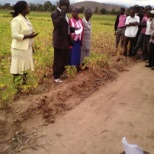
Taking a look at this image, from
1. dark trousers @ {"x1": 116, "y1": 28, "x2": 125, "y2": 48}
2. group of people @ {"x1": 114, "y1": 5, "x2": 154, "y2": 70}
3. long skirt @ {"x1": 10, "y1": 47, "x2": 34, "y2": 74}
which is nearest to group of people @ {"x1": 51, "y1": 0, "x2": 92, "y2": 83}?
long skirt @ {"x1": 10, "y1": 47, "x2": 34, "y2": 74}

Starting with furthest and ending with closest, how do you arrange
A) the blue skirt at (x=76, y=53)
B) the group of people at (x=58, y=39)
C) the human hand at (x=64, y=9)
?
the blue skirt at (x=76, y=53) → the human hand at (x=64, y=9) → the group of people at (x=58, y=39)

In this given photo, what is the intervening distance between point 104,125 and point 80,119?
0.41 meters

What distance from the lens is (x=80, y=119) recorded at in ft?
15.3

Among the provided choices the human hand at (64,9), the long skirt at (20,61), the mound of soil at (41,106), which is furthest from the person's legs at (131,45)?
the long skirt at (20,61)

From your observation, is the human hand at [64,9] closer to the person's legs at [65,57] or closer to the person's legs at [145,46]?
the person's legs at [65,57]

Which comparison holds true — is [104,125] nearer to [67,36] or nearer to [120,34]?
[67,36]

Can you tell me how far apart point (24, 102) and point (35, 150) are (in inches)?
53.7

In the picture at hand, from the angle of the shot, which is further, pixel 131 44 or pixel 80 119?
pixel 131 44

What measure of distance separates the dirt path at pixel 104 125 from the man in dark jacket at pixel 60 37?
1.03 metres

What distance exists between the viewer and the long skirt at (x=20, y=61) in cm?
520

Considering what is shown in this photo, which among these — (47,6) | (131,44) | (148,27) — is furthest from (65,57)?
(47,6)

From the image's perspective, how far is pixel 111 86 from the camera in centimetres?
634

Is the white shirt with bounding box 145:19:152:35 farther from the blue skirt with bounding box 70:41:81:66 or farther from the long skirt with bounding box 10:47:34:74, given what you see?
the long skirt with bounding box 10:47:34:74

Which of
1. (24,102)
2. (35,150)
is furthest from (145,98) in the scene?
(35,150)
